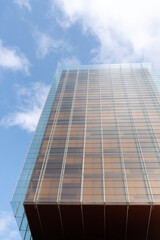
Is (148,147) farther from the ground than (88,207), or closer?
farther from the ground

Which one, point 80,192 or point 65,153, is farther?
point 65,153

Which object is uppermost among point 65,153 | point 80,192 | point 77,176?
point 65,153

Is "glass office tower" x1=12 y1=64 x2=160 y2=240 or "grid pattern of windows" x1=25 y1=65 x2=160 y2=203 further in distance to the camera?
"grid pattern of windows" x1=25 y1=65 x2=160 y2=203

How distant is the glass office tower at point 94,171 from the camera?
2052 centimetres

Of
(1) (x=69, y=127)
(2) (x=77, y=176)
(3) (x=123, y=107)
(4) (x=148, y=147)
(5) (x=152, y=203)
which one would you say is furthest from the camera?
(3) (x=123, y=107)

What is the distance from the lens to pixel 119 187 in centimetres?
2205

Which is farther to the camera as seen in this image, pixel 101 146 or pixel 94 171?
pixel 101 146

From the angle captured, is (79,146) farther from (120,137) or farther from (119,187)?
(119,187)

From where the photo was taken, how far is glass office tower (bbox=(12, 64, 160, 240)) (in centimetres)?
2052

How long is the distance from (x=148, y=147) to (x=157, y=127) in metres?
4.80

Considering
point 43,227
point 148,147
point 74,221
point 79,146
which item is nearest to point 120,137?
point 148,147

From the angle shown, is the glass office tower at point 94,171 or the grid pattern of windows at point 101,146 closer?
the glass office tower at point 94,171

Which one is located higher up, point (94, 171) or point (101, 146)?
point (101, 146)

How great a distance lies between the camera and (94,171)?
2417cm
